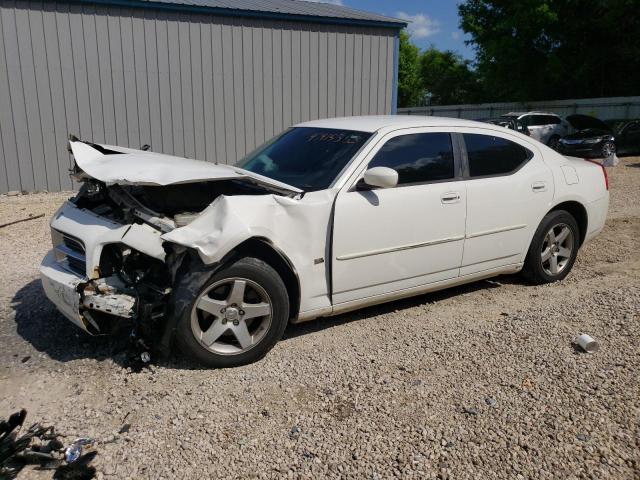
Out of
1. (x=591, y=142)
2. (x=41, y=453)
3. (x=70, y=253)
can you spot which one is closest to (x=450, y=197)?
(x=70, y=253)

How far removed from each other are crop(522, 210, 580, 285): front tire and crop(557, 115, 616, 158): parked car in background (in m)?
13.9

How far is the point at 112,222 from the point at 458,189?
8.76 ft

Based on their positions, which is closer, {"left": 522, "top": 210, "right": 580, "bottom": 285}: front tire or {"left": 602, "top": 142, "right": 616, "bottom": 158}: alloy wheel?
{"left": 522, "top": 210, "right": 580, "bottom": 285}: front tire

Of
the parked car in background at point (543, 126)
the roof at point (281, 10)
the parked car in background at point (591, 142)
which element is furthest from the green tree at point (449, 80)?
the roof at point (281, 10)

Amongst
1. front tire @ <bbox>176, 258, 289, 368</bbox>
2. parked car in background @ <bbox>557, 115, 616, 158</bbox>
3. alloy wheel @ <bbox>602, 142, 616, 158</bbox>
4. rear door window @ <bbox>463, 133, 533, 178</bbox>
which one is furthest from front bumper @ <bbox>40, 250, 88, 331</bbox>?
alloy wheel @ <bbox>602, 142, 616, 158</bbox>

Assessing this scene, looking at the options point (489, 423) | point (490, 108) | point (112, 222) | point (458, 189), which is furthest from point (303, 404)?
point (490, 108)

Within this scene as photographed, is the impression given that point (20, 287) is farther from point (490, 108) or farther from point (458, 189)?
point (490, 108)

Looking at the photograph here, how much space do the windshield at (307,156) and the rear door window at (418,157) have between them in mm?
214

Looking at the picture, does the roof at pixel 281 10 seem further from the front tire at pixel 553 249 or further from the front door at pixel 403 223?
the front tire at pixel 553 249

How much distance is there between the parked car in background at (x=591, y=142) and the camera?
1777cm

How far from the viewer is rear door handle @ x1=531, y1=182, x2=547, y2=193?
5.05 m

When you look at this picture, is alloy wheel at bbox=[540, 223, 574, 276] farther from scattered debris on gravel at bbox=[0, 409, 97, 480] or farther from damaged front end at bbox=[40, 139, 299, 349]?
scattered debris on gravel at bbox=[0, 409, 97, 480]

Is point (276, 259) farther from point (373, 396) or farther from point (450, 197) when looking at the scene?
point (450, 197)

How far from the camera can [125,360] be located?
3.77 meters
